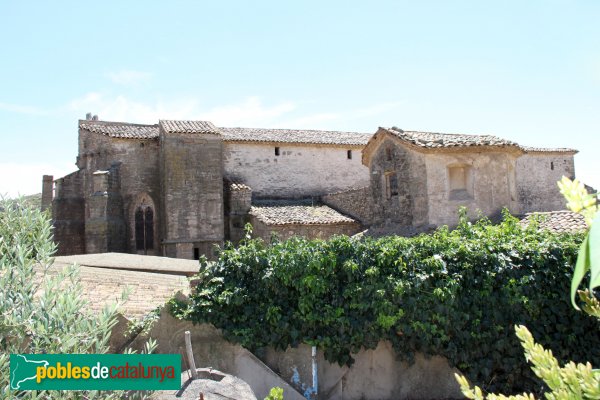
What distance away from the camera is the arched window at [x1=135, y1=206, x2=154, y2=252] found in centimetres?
2462

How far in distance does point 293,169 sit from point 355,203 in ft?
15.9

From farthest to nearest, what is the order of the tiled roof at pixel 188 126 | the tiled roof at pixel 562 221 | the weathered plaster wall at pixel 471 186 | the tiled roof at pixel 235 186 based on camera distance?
the tiled roof at pixel 235 186 < the tiled roof at pixel 188 126 < the weathered plaster wall at pixel 471 186 < the tiled roof at pixel 562 221

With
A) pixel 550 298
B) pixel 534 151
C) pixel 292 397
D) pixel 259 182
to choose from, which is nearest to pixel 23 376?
pixel 292 397

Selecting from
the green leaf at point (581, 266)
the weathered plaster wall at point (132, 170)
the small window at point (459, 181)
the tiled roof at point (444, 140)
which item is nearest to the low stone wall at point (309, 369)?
the green leaf at point (581, 266)

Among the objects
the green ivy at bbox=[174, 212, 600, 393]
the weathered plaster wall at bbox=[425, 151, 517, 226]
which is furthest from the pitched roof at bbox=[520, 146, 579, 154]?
the green ivy at bbox=[174, 212, 600, 393]

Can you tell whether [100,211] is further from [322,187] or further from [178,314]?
[178,314]

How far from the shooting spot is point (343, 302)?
8.41m

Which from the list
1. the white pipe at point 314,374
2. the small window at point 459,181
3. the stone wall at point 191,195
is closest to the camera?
the white pipe at point 314,374

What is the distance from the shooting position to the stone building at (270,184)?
60.0 feet

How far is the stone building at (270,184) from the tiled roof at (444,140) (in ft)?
0.15

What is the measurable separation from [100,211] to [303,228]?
30.3ft

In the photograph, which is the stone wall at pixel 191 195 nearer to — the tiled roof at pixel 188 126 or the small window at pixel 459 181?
the tiled roof at pixel 188 126

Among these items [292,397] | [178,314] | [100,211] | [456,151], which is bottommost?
[292,397]

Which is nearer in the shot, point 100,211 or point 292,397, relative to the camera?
A: point 292,397
